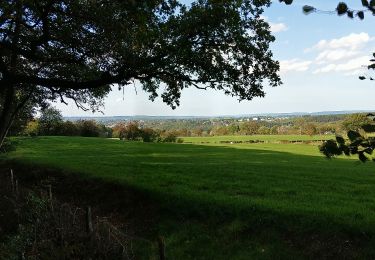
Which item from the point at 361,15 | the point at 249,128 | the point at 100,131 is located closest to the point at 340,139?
the point at 361,15

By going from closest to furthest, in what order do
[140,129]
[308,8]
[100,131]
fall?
[308,8]
[140,129]
[100,131]

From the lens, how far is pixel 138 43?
46.3 ft

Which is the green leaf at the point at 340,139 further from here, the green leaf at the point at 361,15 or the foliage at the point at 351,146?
the green leaf at the point at 361,15


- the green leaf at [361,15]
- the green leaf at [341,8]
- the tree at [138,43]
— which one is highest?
the tree at [138,43]

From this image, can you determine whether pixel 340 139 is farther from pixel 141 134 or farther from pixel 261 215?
pixel 141 134

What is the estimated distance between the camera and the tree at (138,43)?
13141 mm

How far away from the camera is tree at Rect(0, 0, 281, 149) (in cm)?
1314

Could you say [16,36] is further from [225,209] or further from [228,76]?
[225,209]

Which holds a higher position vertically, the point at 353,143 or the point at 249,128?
the point at 353,143

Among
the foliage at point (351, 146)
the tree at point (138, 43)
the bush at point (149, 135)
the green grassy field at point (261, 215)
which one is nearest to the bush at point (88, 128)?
the bush at point (149, 135)

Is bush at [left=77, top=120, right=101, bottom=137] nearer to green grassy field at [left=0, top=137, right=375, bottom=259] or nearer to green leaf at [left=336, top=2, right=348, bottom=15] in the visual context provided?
green grassy field at [left=0, top=137, right=375, bottom=259]

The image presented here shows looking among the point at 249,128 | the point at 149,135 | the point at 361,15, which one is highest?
the point at 361,15

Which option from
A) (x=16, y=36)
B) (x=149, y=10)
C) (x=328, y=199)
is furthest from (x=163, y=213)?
(x=16, y=36)

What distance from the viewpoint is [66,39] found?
1384 cm
